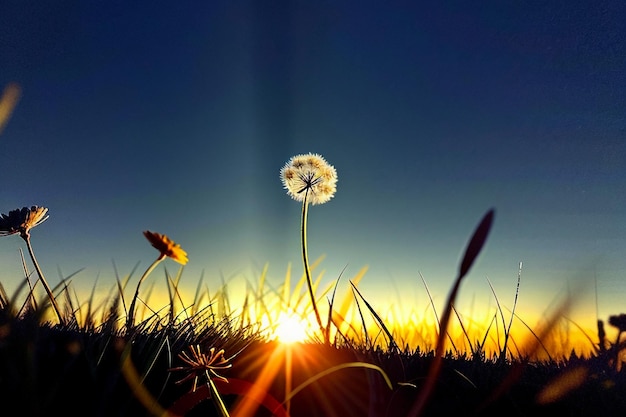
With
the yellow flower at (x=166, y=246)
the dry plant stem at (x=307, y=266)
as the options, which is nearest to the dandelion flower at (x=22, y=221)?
the yellow flower at (x=166, y=246)

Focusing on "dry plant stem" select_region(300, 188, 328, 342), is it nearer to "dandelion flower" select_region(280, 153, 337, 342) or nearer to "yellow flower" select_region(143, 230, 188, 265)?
"dandelion flower" select_region(280, 153, 337, 342)

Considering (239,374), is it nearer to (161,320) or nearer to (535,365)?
(161,320)

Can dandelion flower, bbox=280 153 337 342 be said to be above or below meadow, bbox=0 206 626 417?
above

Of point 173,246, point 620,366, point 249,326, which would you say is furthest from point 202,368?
point 620,366

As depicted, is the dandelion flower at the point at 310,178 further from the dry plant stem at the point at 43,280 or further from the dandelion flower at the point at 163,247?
the dry plant stem at the point at 43,280

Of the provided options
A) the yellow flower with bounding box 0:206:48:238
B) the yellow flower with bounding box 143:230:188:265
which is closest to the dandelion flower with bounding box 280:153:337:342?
the yellow flower with bounding box 143:230:188:265
